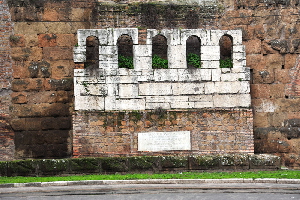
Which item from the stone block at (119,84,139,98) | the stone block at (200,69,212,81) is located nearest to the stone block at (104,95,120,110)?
the stone block at (119,84,139,98)

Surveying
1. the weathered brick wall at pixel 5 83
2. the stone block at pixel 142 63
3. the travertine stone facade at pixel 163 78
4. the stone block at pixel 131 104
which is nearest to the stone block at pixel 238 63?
the travertine stone facade at pixel 163 78

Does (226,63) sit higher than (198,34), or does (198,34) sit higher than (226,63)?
(198,34)

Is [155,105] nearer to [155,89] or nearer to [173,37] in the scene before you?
[155,89]

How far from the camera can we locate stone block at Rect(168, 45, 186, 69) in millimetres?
12828

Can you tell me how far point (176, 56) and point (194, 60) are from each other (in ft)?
1.94

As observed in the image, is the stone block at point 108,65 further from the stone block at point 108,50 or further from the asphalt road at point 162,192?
the asphalt road at point 162,192

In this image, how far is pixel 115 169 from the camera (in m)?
12.1

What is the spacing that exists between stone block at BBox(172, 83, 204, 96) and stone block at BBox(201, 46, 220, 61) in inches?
32.1

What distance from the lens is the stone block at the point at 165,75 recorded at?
502 inches

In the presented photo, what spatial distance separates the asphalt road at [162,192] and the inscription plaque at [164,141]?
79.6 inches

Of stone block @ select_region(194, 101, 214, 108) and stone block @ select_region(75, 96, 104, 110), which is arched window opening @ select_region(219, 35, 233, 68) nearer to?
stone block @ select_region(194, 101, 214, 108)

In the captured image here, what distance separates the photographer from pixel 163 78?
503 inches

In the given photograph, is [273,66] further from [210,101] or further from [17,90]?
[17,90]

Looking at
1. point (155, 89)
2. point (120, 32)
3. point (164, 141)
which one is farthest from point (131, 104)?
point (120, 32)
